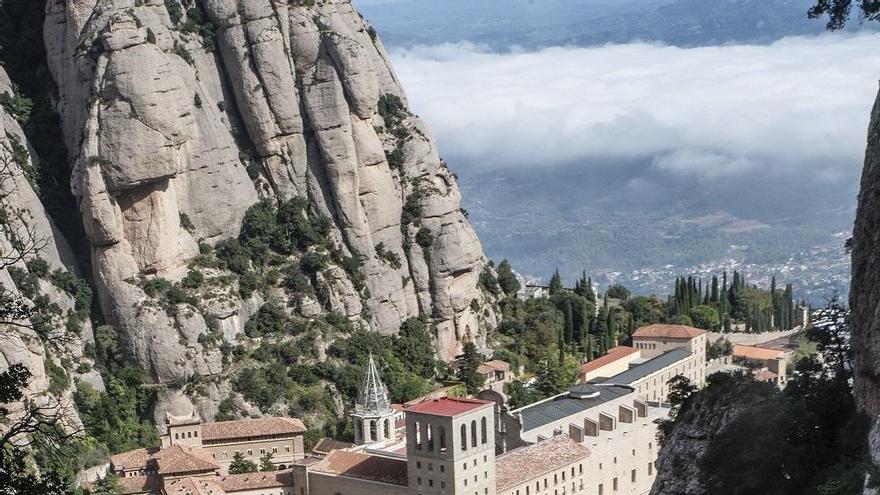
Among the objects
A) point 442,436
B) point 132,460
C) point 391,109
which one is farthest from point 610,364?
point 132,460

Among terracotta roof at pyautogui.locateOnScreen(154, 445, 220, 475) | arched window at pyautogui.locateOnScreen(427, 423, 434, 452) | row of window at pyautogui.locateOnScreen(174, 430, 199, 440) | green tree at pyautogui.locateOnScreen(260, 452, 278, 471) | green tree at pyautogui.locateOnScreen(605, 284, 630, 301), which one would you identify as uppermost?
arched window at pyautogui.locateOnScreen(427, 423, 434, 452)

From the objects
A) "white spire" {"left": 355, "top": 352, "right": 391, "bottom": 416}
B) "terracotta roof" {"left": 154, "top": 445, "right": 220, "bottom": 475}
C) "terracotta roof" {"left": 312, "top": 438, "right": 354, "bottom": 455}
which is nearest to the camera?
Result: "terracotta roof" {"left": 154, "top": 445, "right": 220, "bottom": 475}

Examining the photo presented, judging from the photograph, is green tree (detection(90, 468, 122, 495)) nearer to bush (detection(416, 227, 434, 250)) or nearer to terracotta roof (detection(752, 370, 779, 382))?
bush (detection(416, 227, 434, 250))

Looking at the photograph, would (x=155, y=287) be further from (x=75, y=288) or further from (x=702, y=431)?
(x=702, y=431)

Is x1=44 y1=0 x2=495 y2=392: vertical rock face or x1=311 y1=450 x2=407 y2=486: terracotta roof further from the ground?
x1=44 y1=0 x2=495 y2=392: vertical rock face

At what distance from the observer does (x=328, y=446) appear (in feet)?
267

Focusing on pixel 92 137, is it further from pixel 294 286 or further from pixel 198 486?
pixel 198 486

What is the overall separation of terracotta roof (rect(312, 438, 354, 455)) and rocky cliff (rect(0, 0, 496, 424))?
11.1 meters

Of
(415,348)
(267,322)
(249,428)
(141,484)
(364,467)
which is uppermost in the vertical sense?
(267,322)

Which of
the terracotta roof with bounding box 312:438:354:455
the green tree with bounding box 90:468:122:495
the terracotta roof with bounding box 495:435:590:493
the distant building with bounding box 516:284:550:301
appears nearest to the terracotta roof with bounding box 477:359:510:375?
the distant building with bounding box 516:284:550:301

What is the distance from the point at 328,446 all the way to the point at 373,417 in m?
3.19

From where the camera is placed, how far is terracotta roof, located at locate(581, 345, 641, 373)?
329ft

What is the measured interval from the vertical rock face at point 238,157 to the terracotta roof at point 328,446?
11.2 m

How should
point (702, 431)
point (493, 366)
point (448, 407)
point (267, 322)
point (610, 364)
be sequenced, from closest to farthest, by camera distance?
point (702, 431), point (448, 407), point (267, 322), point (493, 366), point (610, 364)
